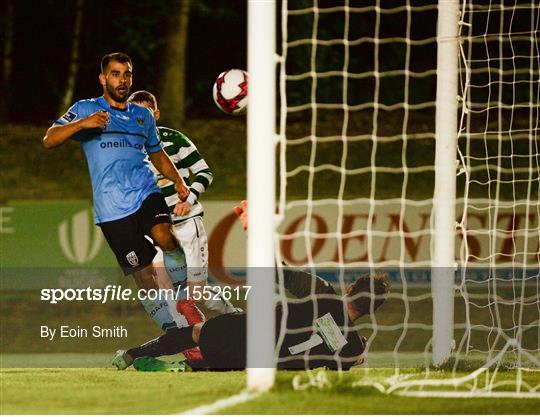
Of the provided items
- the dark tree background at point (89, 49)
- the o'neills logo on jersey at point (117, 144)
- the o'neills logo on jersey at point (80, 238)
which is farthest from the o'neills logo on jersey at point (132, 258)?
the dark tree background at point (89, 49)

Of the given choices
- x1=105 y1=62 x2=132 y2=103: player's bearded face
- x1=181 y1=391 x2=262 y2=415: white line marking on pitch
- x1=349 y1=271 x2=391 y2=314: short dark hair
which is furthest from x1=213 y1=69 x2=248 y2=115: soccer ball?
x1=181 y1=391 x2=262 y2=415: white line marking on pitch

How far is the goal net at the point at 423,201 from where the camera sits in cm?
626

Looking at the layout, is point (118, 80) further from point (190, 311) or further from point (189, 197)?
point (190, 311)

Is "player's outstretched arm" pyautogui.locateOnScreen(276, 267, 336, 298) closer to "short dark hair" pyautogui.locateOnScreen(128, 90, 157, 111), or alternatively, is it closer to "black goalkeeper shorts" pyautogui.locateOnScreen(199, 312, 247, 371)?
"black goalkeeper shorts" pyautogui.locateOnScreen(199, 312, 247, 371)

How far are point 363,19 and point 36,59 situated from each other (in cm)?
533

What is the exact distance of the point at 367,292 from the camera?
7.01 metres

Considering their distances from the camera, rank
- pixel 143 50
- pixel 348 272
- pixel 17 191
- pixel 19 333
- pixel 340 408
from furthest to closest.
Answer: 1. pixel 143 50
2. pixel 17 191
3. pixel 348 272
4. pixel 19 333
5. pixel 340 408

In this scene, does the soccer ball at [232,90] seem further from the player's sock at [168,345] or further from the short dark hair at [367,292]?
the player's sock at [168,345]

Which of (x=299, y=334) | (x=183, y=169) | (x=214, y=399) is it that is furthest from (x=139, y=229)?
(x=214, y=399)

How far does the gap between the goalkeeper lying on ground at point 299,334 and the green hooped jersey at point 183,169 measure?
107 cm

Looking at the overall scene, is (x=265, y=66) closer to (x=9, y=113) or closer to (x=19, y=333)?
(x=19, y=333)

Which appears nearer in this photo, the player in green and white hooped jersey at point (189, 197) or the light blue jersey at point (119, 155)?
the light blue jersey at point (119, 155)

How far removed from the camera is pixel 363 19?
2055 cm

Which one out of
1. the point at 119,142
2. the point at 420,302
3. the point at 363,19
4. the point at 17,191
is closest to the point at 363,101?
the point at 363,19
